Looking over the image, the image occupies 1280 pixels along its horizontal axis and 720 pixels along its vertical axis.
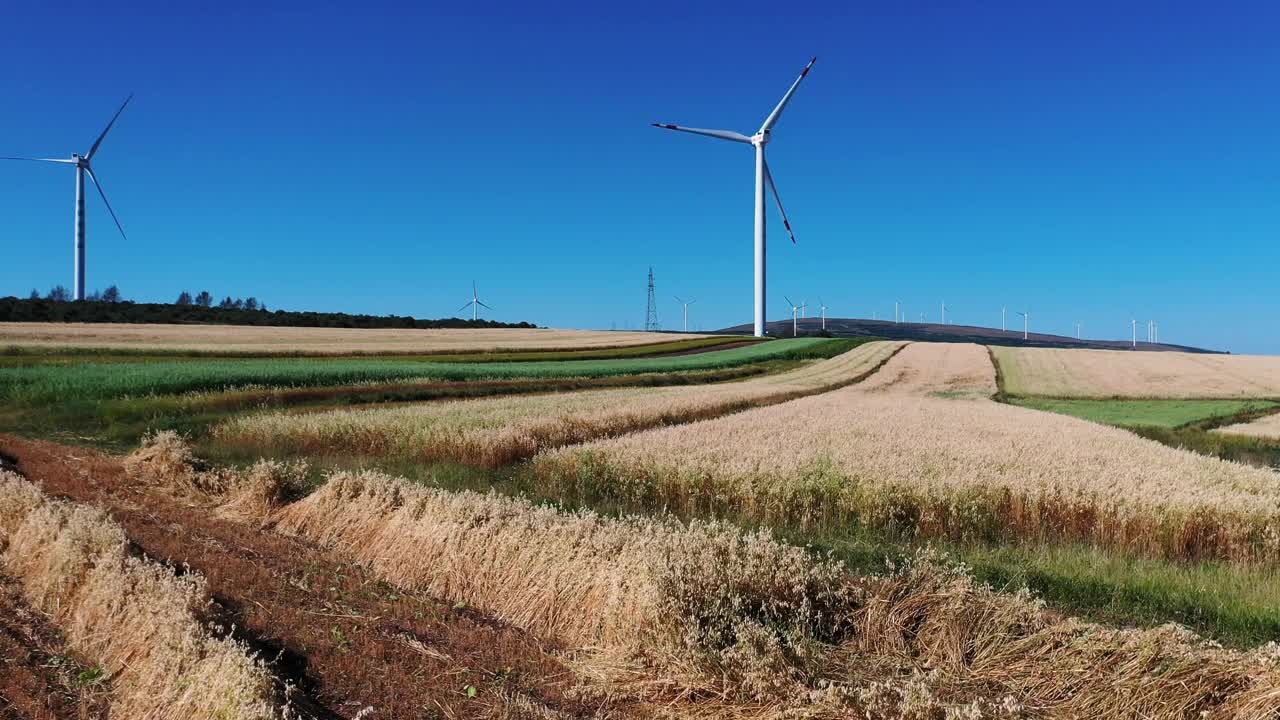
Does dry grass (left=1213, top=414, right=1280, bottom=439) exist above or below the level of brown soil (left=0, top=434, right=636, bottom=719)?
above

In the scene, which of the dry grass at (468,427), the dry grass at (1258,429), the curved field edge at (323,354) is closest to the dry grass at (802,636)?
the dry grass at (468,427)

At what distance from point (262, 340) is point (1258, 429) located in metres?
63.3

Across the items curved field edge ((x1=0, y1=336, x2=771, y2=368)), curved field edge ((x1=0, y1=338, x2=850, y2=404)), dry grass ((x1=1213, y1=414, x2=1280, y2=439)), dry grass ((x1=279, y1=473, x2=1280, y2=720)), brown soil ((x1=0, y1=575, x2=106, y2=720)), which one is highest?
curved field edge ((x1=0, y1=336, x2=771, y2=368))

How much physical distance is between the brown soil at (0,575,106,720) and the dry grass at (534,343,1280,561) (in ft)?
27.5

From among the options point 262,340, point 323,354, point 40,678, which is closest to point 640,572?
point 40,678

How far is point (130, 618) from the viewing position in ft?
25.2

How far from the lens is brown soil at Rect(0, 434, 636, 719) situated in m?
6.72

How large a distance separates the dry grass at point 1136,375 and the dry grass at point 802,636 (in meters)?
46.1

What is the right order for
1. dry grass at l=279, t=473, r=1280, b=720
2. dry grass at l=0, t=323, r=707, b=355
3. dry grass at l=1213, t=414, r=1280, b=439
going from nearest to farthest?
dry grass at l=279, t=473, r=1280, b=720 < dry grass at l=1213, t=414, r=1280, b=439 < dry grass at l=0, t=323, r=707, b=355

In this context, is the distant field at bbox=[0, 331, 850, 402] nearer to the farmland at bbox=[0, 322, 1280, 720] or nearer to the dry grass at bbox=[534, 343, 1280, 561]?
the farmland at bbox=[0, 322, 1280, 720]

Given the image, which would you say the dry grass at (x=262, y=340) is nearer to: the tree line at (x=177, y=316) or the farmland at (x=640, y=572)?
the tree line at (x=177, y=316)

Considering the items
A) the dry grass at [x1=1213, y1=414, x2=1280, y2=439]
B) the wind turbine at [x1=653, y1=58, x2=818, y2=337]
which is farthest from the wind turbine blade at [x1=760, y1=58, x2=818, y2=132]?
the dry grass at [x1=1213, y1=414, x2=1280, y2=439]

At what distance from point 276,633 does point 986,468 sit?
12.4m

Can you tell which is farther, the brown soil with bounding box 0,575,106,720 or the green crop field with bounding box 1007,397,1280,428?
the green crop field with bounding box 1007,397,1280,428
